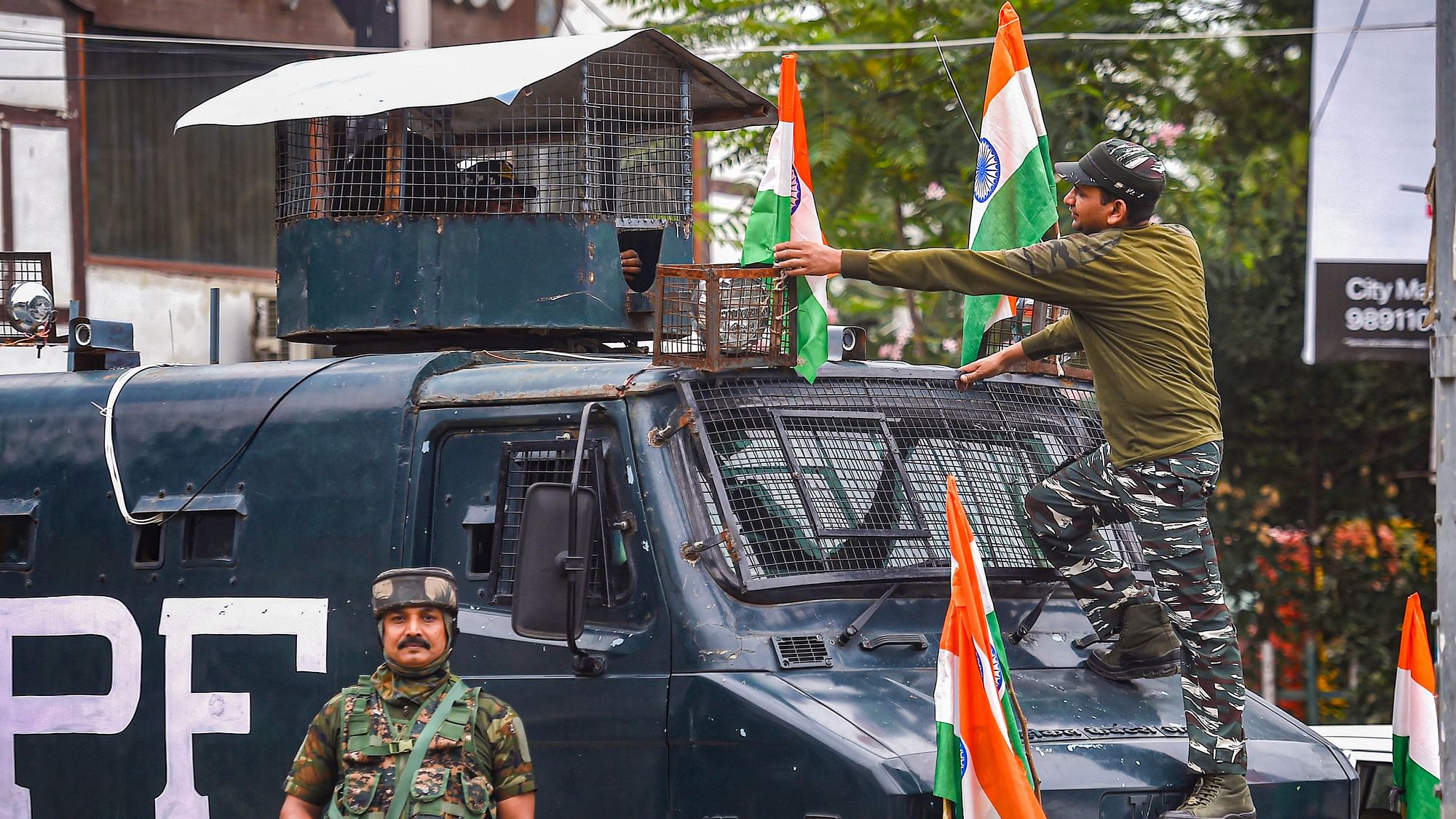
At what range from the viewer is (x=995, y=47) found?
6434 millimetres

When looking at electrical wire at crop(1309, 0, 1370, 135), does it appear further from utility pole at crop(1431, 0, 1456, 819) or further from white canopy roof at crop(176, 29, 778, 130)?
white canopy roof at crop(176, 29, 778, 130)

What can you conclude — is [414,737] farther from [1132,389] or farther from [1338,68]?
[1338,68]

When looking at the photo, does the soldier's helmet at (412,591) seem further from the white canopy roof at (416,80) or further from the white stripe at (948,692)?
the white canopy roof at (416,80)

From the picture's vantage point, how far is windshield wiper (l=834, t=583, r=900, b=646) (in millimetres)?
5090

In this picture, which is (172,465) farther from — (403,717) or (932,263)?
(932,263)

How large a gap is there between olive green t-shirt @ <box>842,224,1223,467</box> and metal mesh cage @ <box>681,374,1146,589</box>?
532 mm

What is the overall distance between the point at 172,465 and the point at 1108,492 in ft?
10.1

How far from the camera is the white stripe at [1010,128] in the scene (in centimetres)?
635

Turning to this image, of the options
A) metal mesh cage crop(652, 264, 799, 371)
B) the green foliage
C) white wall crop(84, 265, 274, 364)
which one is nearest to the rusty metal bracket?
metal mesh cage crop(652, 264, 799, 371)

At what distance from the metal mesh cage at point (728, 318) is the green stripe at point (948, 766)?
1.38 meters

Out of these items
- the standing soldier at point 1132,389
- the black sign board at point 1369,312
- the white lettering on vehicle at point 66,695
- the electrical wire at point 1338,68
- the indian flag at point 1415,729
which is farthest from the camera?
the black sign board at point 1369,312

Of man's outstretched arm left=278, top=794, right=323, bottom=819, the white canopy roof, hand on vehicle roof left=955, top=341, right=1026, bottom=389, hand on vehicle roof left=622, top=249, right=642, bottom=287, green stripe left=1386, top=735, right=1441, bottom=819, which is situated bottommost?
green stripe left=1386, top=735, right=1441, bottom=819

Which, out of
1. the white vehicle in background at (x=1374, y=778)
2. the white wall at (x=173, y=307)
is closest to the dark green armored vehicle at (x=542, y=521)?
the white vehicle in background at (x=1374, y=778)

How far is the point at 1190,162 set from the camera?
→ 40.5 feet
